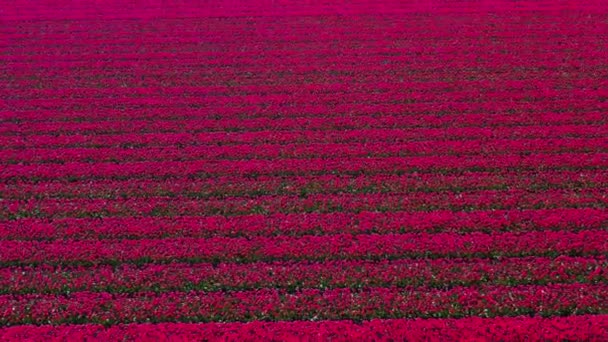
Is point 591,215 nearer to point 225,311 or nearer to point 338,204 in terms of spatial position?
point 338,204

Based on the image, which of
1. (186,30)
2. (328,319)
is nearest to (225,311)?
(328,319)

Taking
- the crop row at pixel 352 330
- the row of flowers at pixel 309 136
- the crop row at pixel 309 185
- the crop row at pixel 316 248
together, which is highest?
the row of flowers at pixel 309 136

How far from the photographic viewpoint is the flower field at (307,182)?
25.6 ft

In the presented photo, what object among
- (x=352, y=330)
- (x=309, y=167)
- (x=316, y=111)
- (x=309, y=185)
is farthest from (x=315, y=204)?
(x=316, y=111)

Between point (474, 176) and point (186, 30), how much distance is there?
10.4 meters

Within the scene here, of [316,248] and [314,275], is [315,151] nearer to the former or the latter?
[316,248]

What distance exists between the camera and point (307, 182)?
1048cm

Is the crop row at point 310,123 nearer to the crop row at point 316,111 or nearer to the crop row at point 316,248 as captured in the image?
the crop row at point 316,111

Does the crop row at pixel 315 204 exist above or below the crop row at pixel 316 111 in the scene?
below

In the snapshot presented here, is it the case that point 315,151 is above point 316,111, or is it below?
below

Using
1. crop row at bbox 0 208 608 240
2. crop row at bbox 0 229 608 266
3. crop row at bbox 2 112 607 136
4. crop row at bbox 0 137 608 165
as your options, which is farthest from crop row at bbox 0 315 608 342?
crop row at bbox 2 112 607 136

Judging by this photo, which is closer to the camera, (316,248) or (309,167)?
(316,248)

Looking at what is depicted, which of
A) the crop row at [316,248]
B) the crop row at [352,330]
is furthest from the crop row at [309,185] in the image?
the crop row at [352,330]

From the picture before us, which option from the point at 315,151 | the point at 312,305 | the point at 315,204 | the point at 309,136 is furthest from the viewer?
the point at 309,136
